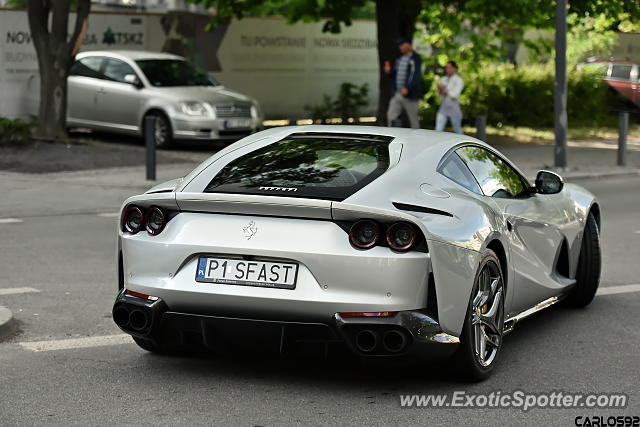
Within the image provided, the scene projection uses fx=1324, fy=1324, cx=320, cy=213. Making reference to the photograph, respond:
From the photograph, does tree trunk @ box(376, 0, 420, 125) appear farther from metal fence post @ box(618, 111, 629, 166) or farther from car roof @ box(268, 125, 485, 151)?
car roof @ box(268, 125, 485, 151)

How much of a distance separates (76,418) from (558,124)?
15334mm

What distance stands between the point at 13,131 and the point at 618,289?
12828 mm

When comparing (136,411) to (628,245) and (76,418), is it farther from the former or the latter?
(628,245)

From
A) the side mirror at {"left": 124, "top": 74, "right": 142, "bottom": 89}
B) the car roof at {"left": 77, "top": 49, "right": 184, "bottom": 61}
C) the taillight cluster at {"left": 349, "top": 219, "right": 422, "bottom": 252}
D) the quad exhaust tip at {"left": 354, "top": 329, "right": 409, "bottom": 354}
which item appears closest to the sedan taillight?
the taillight cluster at {"left": 349, "top": 219, "right": 422, "bottom": 252}

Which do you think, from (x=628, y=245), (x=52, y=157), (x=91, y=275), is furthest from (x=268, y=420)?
(x=52, y=157)

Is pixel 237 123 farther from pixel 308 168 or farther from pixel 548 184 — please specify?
pixel 308 168

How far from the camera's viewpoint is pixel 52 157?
19859 millimetres

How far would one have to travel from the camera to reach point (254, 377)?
262 inches

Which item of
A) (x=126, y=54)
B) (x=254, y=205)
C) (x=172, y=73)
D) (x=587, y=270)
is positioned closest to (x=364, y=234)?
(x=254, y=205)

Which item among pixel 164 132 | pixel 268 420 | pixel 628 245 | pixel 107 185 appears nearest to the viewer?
pixel 268 420

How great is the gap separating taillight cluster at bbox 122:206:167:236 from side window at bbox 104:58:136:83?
56.1 ft

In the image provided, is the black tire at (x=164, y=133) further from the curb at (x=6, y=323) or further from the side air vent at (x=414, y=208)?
the side air vent at (x=414, y=208)

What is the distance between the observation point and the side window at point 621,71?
34.5 metres

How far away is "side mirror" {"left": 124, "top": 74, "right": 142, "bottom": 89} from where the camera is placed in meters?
23.2
